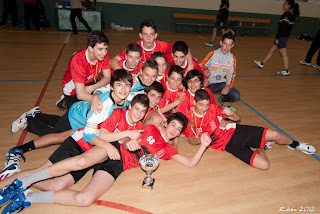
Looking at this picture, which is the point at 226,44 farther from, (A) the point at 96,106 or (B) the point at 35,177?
(B) the point at 35,177

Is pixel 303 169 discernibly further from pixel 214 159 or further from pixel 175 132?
pixel 175 132

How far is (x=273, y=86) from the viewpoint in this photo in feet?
18.9

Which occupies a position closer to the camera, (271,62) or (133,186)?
(133,186)

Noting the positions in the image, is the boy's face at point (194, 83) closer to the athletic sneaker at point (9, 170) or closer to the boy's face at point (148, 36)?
the boy's face at point (148, 36)

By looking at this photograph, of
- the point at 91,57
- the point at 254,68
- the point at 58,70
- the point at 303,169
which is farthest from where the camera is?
the point at 254,68

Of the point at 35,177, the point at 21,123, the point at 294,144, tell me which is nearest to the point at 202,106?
the point at 294,144

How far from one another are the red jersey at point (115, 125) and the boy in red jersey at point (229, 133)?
0.89 m

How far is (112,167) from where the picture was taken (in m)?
2.42

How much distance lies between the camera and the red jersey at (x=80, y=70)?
120 inches

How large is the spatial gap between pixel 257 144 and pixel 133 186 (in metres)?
1.70

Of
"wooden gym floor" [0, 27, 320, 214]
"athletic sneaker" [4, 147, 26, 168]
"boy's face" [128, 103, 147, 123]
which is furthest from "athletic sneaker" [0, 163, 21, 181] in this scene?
"boy's face" [128, 103, 147, 123]

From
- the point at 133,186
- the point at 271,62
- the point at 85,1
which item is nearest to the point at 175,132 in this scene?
the point at 133,186

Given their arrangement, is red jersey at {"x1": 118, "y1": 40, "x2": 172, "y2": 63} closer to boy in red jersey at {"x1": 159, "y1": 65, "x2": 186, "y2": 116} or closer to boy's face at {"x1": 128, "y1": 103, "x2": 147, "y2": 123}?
boy in red jersey at {"x1": 159, "y1": 65, "x2": 186, "y2": 116}

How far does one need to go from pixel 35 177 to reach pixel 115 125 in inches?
35.6
